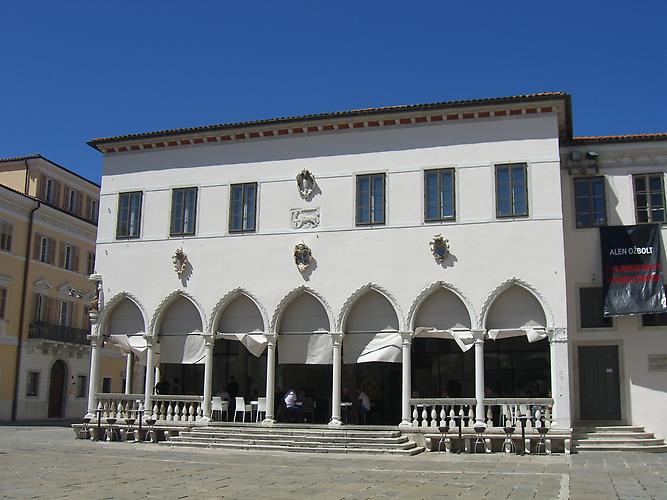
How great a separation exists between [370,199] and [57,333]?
919 inches

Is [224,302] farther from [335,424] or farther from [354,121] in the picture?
[354,121]

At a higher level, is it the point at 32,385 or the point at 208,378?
the point at 208,378

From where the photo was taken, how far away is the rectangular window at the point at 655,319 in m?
23.2

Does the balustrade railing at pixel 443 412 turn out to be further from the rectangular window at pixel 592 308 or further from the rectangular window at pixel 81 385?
the rectangular window at pixel 81 385

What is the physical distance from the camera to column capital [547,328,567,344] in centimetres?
2162

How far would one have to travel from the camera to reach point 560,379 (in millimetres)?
21422

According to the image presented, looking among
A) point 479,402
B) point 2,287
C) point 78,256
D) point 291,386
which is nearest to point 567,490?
point 479,402

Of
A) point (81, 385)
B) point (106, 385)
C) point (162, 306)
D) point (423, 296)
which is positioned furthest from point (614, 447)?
point (106, 385)

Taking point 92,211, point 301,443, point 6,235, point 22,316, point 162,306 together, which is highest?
point 92,211

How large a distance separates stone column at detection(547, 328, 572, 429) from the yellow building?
2708cm

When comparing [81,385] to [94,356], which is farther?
[81,385]

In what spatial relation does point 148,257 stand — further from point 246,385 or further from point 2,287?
point 2,287

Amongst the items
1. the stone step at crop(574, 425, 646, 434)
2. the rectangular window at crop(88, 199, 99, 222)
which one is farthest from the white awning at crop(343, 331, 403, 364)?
the rectangular window at crop(88, 199, 99, 222)

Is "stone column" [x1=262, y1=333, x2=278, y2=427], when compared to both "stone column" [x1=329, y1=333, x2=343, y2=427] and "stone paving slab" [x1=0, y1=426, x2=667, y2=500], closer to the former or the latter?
"stone column" [x1=329, y1=333, x2=343, y2=427]
